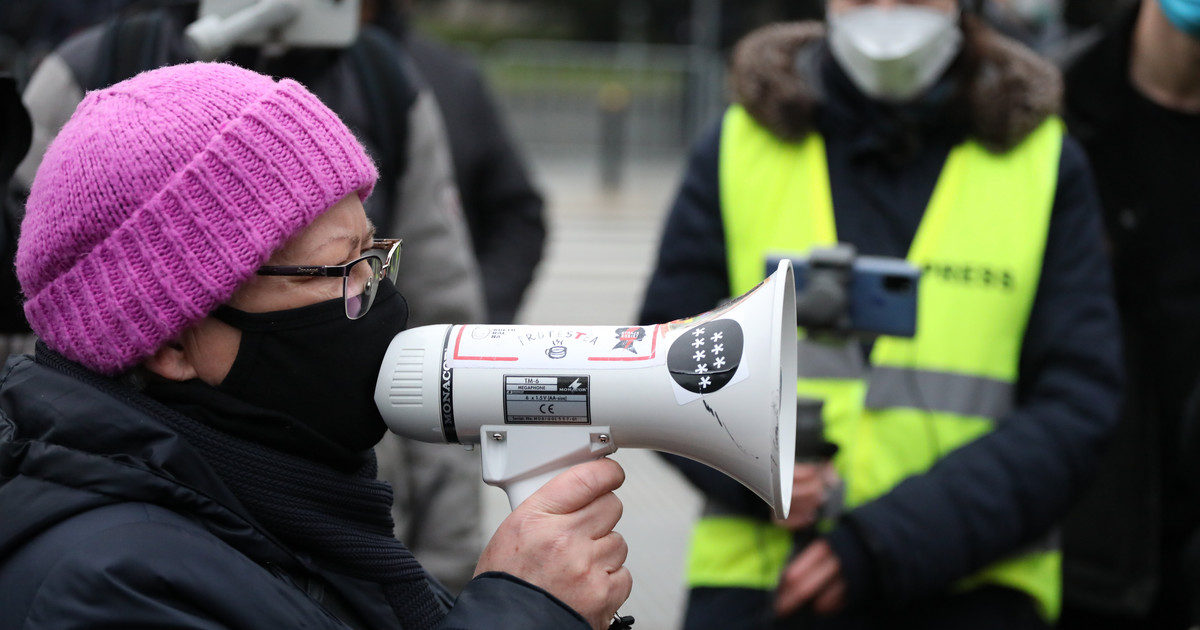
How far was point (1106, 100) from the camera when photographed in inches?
137

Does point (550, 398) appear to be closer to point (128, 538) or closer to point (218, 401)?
point (218, 401)

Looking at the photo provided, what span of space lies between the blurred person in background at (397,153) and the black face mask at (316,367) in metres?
1.03

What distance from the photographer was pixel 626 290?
35.7ft

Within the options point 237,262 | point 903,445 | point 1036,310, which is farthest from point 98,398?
point 1036,310

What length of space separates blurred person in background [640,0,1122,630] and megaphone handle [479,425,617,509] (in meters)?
0.82

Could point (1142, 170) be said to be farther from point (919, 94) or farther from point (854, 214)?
point (854, 214)

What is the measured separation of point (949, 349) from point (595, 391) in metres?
1.12

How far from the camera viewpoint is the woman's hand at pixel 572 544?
1.65 metres

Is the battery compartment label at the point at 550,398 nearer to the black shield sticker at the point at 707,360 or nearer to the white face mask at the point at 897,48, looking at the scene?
the black shield sticker at the point at 707,360

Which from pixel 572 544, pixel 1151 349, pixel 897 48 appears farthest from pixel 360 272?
pixel 1151 349

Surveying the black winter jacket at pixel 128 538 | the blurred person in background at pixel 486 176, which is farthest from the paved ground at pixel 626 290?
the black winter jacket at pixel 128 538

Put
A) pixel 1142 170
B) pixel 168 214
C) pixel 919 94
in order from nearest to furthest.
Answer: pixel 168 214
pixel 919 94
pixel 1142 170

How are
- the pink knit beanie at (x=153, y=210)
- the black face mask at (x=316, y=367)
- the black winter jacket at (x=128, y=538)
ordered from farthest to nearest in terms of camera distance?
the black face mask at (x=316, y=367), the pink knit beanie at (x=153, y=210), the black winter jacket at (x=128, y=538)

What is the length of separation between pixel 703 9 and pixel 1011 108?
21692 millimetres
